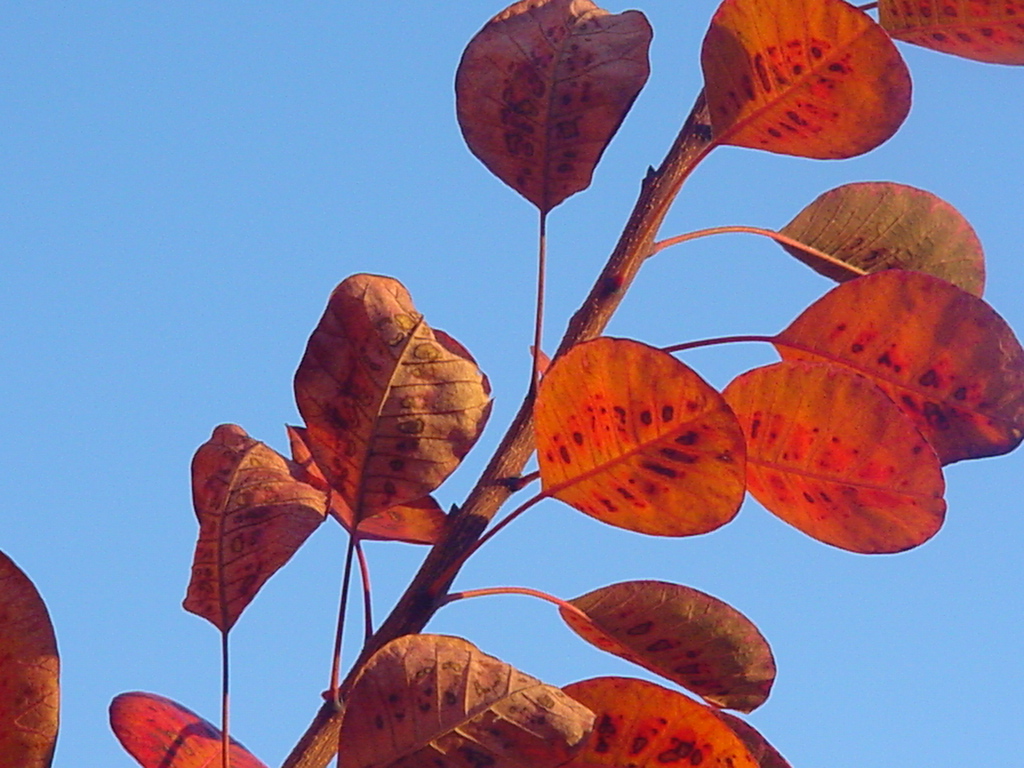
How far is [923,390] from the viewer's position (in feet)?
2.49

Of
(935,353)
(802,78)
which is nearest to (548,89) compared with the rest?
(802,78)

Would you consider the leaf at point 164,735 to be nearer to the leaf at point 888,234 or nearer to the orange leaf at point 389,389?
the orange leaf at point 389,389

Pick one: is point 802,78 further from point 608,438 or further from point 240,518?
point 240,518

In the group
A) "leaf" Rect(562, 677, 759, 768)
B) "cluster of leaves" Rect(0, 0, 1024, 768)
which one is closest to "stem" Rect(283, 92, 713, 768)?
"cluster of leaves" Rect(0, 0, 1024, 768)

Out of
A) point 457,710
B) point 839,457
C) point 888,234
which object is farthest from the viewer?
point 888,234

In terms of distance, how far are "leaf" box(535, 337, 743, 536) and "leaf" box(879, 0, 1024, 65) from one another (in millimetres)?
350

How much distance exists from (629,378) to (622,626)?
166mm

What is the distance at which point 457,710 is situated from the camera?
1.96ft

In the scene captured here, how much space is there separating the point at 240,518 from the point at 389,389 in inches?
4.5

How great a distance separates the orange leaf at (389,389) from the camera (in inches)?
25.3

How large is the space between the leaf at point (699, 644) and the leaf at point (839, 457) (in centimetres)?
7

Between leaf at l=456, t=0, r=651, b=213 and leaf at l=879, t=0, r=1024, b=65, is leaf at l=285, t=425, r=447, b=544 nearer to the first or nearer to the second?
leaf at l=456, t=0, r=651, b=213

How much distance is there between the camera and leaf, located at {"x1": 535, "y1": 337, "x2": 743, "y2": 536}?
0.64 m

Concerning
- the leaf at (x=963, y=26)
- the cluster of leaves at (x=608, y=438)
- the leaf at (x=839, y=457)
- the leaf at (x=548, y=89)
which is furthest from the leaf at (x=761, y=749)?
the leaf at (x=963, y=26)
